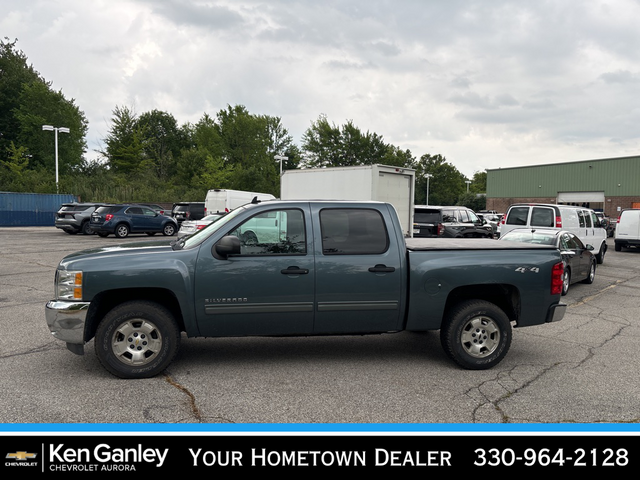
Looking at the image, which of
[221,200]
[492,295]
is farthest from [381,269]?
[221,200]

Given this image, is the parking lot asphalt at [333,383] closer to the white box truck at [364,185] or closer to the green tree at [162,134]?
the white box truck at [364,185]

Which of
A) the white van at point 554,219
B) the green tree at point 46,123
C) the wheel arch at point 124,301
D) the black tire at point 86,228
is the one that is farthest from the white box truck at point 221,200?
the green tree at point 46,123

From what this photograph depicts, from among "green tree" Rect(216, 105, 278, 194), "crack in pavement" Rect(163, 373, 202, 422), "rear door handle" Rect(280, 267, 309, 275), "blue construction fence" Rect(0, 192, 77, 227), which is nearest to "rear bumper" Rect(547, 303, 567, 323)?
"rear door handle" Rect(280, 267, 309, 275)

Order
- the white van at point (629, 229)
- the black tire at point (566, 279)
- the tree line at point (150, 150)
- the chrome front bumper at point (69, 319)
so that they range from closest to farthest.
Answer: the chrome front bumper at point (69, 319) < the black tire at point (566, 279) < the white van at point (629, 229) < the tree line at point (150, 150)

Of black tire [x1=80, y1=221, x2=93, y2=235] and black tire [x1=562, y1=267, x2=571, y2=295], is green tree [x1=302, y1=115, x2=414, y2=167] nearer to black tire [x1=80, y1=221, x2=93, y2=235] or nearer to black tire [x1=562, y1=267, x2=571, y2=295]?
black tire [x1=80, y1=221, x2=93, y2=235]

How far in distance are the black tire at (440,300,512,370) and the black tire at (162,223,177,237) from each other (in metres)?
23.3

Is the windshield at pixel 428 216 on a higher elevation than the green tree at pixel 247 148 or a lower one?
lower

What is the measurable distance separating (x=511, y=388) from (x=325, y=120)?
70.7m

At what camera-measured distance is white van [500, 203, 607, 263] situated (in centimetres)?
1496

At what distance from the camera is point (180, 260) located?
4.99 metres

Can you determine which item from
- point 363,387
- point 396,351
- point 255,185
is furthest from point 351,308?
point 255,185

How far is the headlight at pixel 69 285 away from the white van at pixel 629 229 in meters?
21.7

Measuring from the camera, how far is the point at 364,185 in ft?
A: 48.5

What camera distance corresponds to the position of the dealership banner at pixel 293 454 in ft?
10.7
